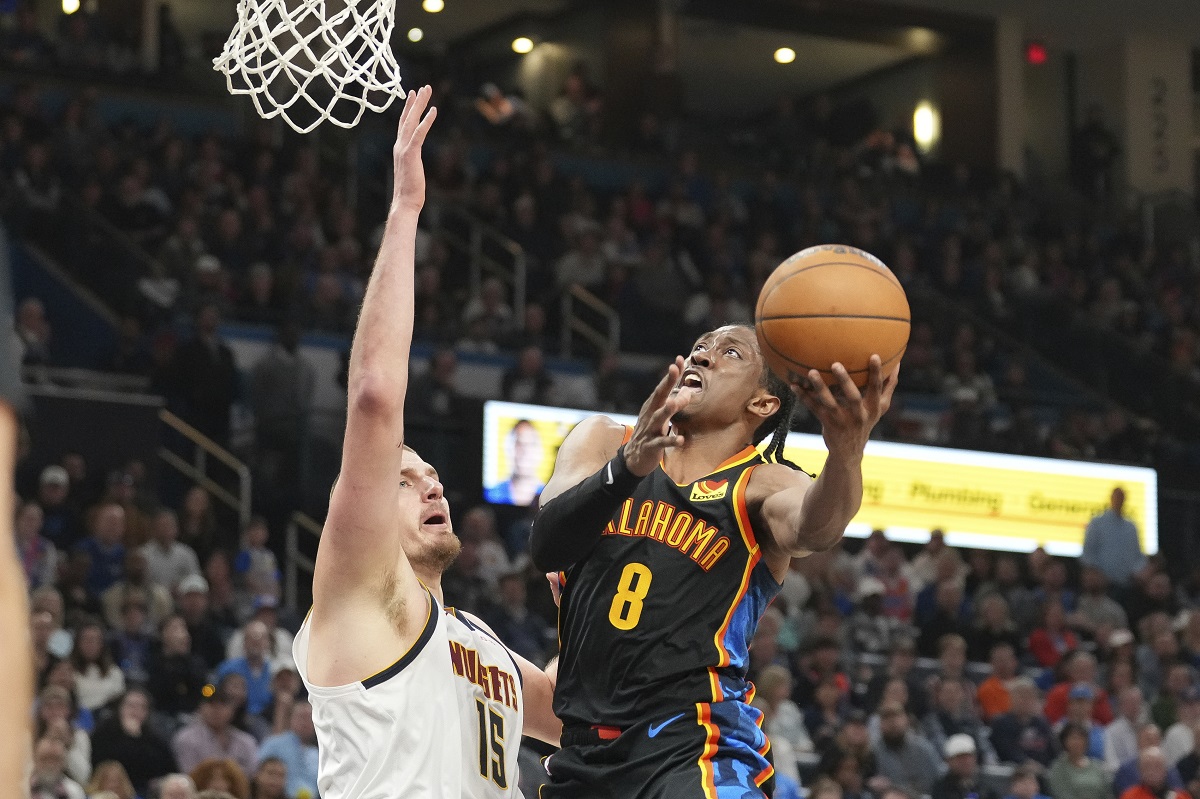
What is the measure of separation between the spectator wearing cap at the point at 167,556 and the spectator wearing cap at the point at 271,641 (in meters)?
0.72

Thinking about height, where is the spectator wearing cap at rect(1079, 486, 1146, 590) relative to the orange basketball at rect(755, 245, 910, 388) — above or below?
below

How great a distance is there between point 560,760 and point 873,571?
10294mm

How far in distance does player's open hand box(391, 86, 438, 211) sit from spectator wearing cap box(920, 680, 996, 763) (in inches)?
361

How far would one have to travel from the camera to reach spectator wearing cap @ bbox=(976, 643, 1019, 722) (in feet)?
42.2

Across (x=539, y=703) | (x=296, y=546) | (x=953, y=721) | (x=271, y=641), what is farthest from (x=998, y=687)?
(x=539, y=703)

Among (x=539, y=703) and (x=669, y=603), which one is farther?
(x=539, y=703)

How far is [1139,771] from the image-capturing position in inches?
466

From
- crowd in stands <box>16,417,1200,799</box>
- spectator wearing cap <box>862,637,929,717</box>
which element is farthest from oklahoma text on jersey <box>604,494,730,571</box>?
spectator wearing cap <box>862,637,929,717</box>

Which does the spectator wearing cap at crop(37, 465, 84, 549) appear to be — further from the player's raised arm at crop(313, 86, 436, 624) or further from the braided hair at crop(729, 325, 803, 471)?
the player's raised arm at crop(313, 86, 436, 624)

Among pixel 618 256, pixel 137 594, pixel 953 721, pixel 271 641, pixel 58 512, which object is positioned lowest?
pixel 953 721

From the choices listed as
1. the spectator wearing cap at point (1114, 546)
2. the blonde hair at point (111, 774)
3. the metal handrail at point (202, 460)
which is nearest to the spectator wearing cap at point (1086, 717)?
the spectator wearing cap at point (1114, 546)

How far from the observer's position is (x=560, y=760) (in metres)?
4.34

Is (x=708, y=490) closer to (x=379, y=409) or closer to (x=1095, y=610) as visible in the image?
(x=379, y=409)

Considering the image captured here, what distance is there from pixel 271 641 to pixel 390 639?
6.64 metres
